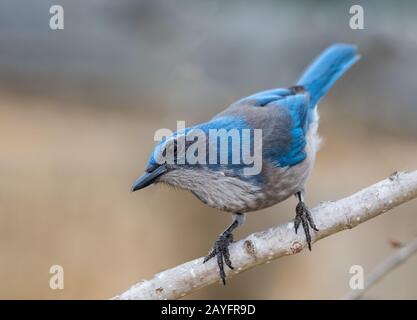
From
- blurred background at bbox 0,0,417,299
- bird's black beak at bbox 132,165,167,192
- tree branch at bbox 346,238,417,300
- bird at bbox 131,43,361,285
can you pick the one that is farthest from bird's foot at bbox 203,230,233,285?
blurred background at bbox 0,0,417,299

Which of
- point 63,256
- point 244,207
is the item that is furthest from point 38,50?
point 244,207

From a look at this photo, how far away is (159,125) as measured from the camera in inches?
197

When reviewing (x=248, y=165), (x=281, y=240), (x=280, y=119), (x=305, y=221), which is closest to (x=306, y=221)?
(x=305, y=221)

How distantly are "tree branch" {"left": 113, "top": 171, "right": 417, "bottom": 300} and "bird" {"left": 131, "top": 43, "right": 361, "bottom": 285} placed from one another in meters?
0.05

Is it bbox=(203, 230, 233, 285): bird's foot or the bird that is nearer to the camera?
bbox=(203, 230, 233, 285): bird's foot

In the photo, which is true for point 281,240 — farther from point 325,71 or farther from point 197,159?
point 325,71

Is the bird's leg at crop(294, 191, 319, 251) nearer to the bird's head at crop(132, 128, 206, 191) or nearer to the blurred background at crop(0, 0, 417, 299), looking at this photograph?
the bird's head at crop(132, 128, 206, 191)

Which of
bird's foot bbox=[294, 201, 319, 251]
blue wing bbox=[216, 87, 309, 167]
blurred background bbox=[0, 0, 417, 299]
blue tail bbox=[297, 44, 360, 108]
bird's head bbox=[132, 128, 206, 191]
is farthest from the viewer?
blurred background bbox=[0, 0, 417, 299]

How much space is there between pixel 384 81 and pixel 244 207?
6.30 feet

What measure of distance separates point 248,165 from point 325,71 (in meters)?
0.98

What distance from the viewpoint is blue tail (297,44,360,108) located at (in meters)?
4.02

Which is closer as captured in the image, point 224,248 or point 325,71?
point 224,248

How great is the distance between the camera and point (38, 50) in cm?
504
